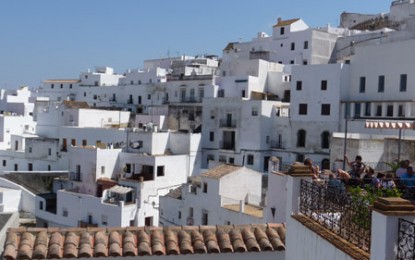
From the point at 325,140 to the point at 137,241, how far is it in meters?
31.3

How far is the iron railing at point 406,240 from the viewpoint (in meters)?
4.49

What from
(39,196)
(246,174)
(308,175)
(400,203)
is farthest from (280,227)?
(39,196)

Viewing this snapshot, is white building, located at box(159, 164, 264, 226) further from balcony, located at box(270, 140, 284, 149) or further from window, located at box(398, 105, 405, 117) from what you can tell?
balcony, located at box(270, 140, 284, 149)

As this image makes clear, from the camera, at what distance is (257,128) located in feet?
135

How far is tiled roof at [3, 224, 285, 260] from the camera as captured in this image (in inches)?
292

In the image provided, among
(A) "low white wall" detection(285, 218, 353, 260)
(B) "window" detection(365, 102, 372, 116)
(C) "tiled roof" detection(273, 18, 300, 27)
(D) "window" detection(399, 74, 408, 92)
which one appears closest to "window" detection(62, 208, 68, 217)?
(B) "window" detection(365, 102, 372, 116)

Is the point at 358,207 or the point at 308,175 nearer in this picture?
the point at 358,207

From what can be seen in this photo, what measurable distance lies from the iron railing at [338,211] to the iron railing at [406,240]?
95 centimetres

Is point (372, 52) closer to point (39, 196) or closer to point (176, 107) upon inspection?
point (176, 107)

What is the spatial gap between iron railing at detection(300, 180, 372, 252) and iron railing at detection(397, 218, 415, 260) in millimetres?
949

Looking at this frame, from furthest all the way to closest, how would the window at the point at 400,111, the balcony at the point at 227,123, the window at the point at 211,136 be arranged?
1. the window at the point at 211,136
2. the balcony at the point at 227,123
3. the window at the point at 400,111

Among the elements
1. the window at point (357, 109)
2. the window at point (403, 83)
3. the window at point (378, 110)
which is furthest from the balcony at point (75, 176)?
the window at point (403, 83)

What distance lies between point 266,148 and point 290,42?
62.0 ft

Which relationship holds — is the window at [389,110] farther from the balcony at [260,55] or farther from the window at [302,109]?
the balcony at [260,55]
